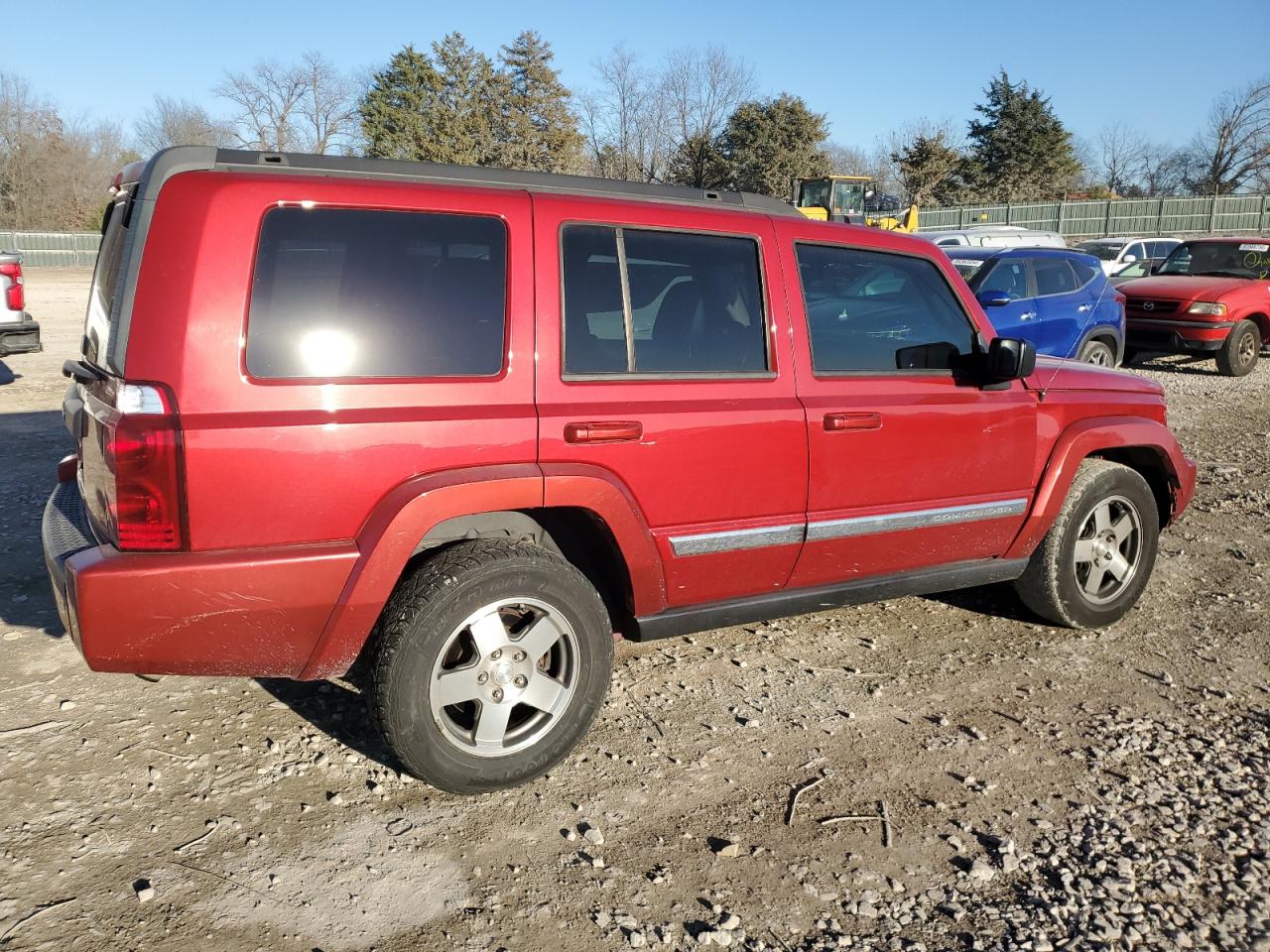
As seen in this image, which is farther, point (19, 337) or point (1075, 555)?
point (19, 337)

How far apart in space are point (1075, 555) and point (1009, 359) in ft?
3.79

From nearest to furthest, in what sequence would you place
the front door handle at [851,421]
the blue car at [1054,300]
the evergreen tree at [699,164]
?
the front door handle at [851,421] < the blue car at [1054,300] < the evergreen tree at [699,164]

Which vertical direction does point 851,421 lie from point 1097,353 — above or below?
above

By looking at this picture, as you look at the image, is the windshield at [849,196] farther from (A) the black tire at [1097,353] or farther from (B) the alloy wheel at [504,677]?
(B) the alloy wheel at [504,677]

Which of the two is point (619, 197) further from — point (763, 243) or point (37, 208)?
point (37, 208)

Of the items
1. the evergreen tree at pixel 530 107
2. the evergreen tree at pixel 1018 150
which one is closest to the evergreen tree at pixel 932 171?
the evergreen tree at pixel 1018 150

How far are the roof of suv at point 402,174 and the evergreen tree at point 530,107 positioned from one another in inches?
1672

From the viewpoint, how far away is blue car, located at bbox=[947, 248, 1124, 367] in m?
10.4

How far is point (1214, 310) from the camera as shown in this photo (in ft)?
41.3

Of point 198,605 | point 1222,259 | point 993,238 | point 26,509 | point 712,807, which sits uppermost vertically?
point 993,238

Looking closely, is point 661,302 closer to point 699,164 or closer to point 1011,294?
point 1011,294

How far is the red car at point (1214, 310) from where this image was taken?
12664 millimetres

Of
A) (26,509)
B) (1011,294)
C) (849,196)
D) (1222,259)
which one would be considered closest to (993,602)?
(26,509)

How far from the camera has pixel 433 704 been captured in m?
3.03
